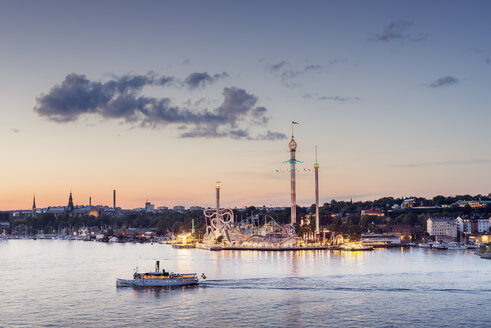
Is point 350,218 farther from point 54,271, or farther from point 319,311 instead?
point 319,311

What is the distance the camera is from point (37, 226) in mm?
136875

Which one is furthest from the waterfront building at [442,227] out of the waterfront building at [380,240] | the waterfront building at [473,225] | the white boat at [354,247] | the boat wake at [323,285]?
the boat wake at [323,285]

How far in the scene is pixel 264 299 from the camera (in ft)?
91.6

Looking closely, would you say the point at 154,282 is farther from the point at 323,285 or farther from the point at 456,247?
the point at 456,247

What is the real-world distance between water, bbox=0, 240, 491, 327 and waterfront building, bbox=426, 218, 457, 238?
48037 mm

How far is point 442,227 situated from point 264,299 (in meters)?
66.5

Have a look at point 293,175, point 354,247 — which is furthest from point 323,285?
point 293,175

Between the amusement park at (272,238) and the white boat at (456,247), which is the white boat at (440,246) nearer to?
the white boat at (456,247)

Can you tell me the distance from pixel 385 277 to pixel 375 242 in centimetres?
4451

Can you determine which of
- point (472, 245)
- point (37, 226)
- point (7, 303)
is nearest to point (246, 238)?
point (472, 245)

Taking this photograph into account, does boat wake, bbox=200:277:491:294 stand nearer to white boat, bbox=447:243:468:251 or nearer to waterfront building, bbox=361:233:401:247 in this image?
white boat, bbox=447:243:468:251

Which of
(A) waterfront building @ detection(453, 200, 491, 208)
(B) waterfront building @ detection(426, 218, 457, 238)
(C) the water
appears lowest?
(C) the water

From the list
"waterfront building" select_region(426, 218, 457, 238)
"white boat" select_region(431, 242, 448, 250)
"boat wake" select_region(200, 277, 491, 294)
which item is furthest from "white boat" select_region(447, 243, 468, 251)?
"boat wake" select_region(200, 277, 491, 294)

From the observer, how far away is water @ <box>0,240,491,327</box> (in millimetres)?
23656
